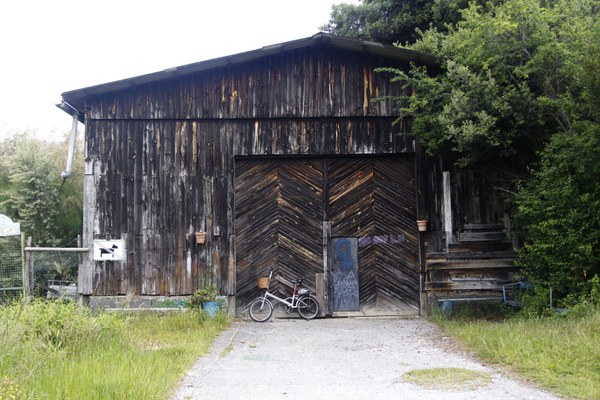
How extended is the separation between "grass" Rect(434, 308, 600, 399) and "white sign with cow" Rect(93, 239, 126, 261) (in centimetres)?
762

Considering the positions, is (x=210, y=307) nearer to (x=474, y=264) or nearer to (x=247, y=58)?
(x=247, y=58)

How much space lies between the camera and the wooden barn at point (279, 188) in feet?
46.1

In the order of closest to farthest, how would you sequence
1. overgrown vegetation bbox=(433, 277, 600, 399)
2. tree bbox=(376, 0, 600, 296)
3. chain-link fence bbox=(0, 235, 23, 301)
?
overgrown vegetation bbox=(433, 277, 600, 399) < tree bbox=(376, 0, 600, 296) < chain-link fence bbox=(0, 235, 23, 301)

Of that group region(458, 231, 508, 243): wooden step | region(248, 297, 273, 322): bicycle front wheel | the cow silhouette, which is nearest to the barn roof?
the cow silhouette

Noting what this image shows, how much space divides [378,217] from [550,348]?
6.60m

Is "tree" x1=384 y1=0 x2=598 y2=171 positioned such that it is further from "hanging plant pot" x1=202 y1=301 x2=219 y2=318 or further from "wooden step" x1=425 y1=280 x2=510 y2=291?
"hanging plant pot" x1=202 y1=301 x2=219 y2=318

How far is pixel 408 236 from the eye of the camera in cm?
1452

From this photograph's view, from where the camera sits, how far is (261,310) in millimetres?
13797

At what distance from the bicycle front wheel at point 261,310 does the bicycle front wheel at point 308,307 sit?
27.3 inches

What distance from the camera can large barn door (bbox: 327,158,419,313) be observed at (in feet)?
47.5

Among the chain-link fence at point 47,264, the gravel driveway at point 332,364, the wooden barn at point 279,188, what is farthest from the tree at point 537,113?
the chain-link fence at point 47,264

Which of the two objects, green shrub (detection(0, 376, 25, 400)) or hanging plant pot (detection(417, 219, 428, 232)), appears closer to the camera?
green shrub (detection(0, 376, 25, 400))

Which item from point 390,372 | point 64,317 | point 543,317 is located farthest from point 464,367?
point 64,317

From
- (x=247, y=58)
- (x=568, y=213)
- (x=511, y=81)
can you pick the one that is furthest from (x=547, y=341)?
(x=247, y=58)
